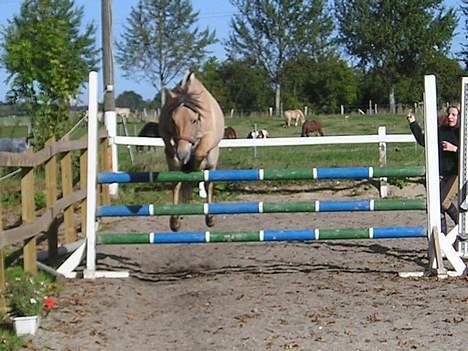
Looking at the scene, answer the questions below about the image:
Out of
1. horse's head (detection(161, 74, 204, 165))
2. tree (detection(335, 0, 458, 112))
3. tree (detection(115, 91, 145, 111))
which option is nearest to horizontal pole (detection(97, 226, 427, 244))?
horse's head (detection(161, 74, 204, 165))

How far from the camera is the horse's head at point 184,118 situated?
796 centimetres

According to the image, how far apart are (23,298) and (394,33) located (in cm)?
5917

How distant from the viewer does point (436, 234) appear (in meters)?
8.41

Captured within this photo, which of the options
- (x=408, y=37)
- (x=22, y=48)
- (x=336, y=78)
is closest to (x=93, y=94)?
(x=22, y=48)

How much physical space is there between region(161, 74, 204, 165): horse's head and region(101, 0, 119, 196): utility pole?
6280 mm

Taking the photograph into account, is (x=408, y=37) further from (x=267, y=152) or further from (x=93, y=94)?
(x=93, y=94)

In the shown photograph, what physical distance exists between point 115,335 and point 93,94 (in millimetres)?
3165

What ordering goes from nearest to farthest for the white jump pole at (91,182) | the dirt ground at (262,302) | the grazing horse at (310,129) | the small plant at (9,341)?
the small plant at (9,341), the dirt ground at (262,302), the white jump pole at (91,182), the grazing horse at (310,129)

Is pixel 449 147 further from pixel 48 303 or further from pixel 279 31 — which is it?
pixel 279 31

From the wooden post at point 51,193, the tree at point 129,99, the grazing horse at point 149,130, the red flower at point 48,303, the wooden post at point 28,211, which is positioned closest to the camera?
the red flower at point 48,303

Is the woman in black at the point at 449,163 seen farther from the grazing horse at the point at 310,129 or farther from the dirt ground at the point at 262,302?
the grazing horse at the point at 310,129

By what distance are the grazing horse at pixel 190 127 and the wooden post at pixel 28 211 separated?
1316 millimetres

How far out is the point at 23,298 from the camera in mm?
6242

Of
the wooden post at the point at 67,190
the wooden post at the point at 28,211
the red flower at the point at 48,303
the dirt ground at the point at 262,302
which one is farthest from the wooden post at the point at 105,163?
the red flower at the point at 48,303
